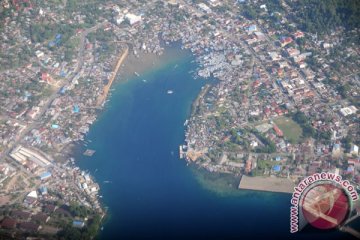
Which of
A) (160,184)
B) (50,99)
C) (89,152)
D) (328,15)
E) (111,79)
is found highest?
(328,15)

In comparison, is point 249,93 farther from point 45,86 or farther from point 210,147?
point 45,86

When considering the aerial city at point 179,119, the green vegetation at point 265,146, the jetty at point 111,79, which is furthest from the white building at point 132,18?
the green vegetation at point 265,146

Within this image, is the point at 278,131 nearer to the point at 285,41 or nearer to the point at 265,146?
the point at 265,146

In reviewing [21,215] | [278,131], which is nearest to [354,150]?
[278,131]

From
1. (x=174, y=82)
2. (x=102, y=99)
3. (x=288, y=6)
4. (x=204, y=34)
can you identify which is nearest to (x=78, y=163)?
(x=102, y=99)

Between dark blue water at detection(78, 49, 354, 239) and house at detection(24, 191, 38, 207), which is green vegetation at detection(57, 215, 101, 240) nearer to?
dark blue water at detection(78, 49, 354, 239)
